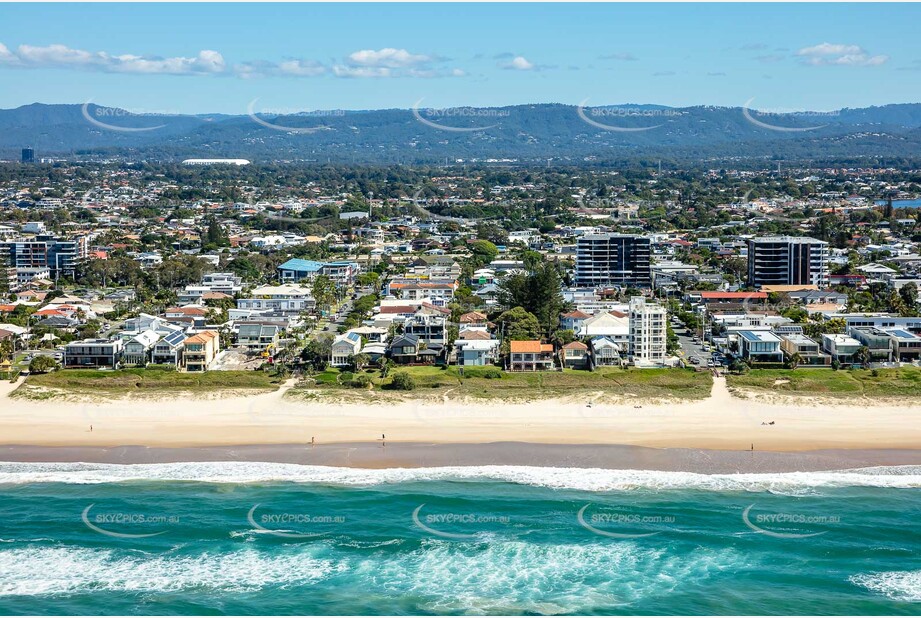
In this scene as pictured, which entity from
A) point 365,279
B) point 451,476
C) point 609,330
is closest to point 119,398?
point 451,476

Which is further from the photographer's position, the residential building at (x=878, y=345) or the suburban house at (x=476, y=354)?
the residential building at (x=878, y=345)

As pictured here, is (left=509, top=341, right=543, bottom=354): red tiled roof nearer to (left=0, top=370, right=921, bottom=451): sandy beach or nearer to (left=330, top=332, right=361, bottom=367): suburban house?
(left=0, top=370, right=921, bottom=451): sandy beach

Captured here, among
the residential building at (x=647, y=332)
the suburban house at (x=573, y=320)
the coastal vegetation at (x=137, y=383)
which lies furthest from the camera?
the suburban house at (x=573, y=320)

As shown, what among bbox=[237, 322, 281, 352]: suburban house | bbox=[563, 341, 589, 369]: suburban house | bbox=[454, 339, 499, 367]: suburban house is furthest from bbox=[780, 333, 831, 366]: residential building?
bbox=[237, 322, 281, 352]: suburban house

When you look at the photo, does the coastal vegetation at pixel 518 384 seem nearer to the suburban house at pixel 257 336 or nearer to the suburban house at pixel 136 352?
the suburban house at pixel 257 336

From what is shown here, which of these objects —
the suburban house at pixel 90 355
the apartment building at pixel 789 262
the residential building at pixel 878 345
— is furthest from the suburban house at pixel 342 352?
the apartment building at pixel 789 262

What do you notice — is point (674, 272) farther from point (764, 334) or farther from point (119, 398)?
point (119, 398)
